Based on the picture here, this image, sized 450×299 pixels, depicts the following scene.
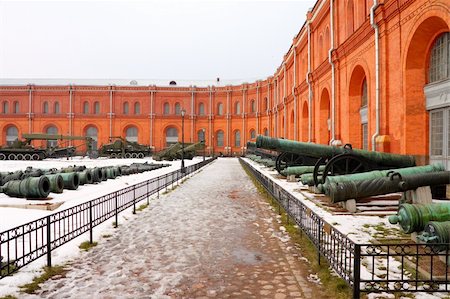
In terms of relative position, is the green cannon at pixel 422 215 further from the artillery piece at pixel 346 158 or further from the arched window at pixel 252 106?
the arched window at pixel 252 106

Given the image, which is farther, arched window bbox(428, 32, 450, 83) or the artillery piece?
arched window bbox(428, 32, 450, 83)

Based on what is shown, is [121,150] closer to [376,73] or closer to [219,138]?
[219,138]

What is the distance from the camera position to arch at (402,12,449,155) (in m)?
11.7

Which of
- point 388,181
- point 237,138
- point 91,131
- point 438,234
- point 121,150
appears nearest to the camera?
point 438,234

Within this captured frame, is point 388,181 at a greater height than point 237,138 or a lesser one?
lesser

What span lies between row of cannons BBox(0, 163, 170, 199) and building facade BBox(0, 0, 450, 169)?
11619 millimetres

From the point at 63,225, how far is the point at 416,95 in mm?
11359

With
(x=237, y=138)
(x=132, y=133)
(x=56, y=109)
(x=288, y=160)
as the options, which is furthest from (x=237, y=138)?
(x=288, y=160)

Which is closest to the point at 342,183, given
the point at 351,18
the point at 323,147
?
the point at 323,147

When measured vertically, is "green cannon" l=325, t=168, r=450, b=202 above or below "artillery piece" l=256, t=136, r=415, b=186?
below

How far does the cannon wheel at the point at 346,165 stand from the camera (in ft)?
32.3

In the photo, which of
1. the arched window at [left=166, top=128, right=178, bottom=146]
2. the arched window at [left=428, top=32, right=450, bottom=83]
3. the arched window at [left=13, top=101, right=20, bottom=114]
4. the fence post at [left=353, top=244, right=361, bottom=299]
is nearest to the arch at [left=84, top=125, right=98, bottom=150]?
the arched window at [left=13, top=101, right=20, bottom=114]

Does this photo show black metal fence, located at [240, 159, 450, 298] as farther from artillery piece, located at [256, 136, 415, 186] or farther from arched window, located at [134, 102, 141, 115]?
arched window, located at [134, 102, 141, 115]

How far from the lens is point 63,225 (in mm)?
6617
